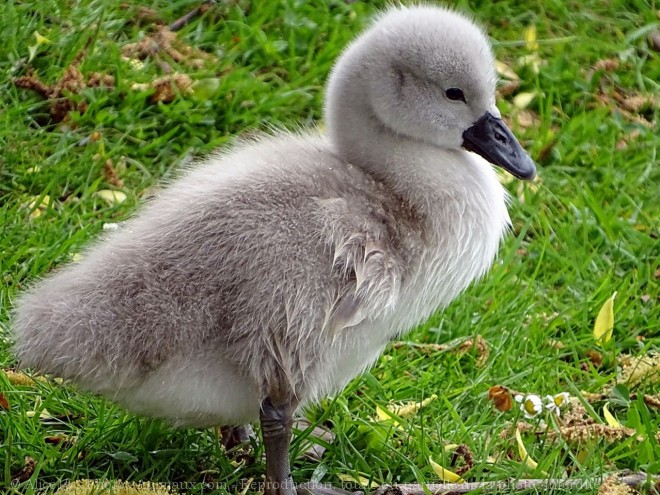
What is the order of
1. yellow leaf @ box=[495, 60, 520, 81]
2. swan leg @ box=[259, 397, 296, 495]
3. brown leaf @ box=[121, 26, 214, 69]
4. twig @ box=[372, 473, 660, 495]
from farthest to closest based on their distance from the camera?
yellow leaf @ box=[495, 60, 520, 81] < brown leaf @ box=[121, 26, 214, 69] < twig @ box=[372, 473, 660, 495] < swan leg @ box=[259, 397, 296, 495]

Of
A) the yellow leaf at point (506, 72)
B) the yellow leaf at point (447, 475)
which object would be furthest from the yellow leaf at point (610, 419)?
the yellow leaf at point (506, 72)

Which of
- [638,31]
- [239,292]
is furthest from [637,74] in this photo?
[239,292]

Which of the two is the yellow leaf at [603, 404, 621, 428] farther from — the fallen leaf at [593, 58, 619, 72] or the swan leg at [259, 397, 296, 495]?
the fallen leaf at [593, 58, 619, 72]

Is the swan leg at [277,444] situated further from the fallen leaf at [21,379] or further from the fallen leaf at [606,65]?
the fallen leaf at [606,65]

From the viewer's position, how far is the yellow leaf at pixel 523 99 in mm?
5770

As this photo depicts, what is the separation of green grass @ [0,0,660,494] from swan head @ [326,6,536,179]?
3.01 feet

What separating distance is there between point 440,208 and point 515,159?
16.4 inches

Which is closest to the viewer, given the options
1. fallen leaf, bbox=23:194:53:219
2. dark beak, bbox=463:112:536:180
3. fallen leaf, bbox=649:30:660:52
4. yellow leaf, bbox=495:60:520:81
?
dark beak, bbox=463:112:536:180

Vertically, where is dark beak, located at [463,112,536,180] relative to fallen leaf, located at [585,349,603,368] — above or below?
above

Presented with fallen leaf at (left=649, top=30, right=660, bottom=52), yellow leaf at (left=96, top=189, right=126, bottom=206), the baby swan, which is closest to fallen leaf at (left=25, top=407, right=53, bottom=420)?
the baby swan

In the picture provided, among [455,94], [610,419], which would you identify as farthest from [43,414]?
[610,419]

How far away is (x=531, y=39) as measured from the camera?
6109 mm

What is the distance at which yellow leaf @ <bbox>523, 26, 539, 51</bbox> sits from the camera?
6086 millimetres

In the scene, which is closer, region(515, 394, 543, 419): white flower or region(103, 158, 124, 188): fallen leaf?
region(515, 394, 543, 419): white flower
